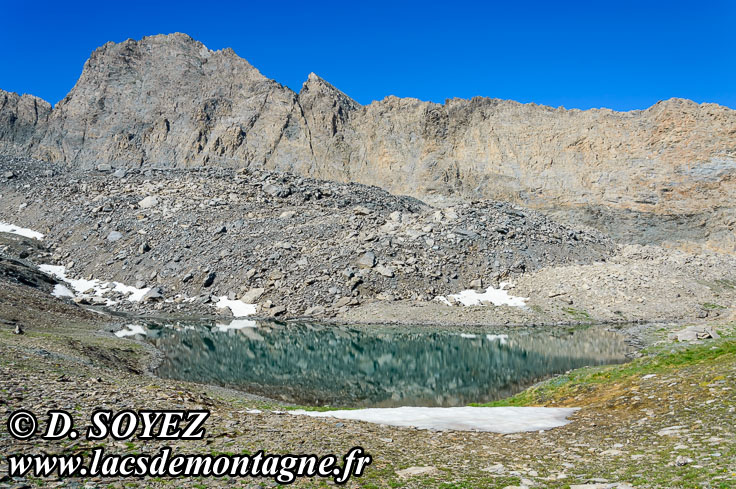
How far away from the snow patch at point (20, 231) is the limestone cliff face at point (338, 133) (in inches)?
2558

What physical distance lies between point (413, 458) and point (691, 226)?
106583 millimetres

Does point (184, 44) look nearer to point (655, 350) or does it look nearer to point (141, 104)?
point (141, 104)

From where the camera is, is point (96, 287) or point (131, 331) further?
point (96, 287)

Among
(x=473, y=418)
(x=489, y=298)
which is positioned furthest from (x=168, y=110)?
(x=473, y=418)

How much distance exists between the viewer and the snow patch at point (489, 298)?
57.5 m

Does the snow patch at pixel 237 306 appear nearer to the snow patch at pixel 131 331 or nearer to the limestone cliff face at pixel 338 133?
the snow patch at pixel 131 331

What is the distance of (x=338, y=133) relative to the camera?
152 metres

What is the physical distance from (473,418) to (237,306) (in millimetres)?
45638

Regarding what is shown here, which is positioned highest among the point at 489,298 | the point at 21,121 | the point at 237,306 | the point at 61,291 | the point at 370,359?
the point at 21,121

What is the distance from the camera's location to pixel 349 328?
171 feet

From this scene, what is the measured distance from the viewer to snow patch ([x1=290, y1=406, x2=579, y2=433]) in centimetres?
1566

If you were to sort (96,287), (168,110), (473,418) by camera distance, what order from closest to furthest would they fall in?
(473,418)
(96,287)
(168,110)

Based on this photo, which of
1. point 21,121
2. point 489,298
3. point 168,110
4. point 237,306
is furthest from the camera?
point 168,110

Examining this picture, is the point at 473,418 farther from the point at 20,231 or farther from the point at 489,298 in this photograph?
the point at 20,231
